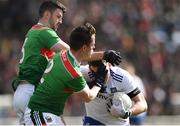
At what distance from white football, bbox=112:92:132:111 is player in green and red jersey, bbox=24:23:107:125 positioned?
50 centimetres

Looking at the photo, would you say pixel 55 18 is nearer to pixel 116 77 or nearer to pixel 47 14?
pixel 47 14

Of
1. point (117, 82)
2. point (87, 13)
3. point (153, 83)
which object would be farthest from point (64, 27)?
point (117, 82)

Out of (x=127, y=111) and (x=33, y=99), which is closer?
(x=33, y=99)

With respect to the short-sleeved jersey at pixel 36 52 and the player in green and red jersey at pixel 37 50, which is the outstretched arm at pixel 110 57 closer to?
the player in green and red jersey at pixel 37 50

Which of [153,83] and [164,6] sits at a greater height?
[164,6]

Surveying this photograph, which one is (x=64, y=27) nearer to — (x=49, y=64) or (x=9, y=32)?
(x=9, y=32)

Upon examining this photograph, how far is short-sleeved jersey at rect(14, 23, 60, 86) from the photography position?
8895 mm

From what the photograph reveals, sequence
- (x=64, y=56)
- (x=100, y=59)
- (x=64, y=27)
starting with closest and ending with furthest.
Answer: (x=64, y=56) < (x=100, y=59) < (x=64, y=27)

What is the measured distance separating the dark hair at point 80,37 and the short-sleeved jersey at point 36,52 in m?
0.56

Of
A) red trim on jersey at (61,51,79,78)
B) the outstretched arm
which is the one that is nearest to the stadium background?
the outstretched arm

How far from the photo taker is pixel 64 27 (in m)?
17.9

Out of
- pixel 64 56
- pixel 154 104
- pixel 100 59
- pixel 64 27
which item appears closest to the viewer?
pixel 64 56

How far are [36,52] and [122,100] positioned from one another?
1.05 meters

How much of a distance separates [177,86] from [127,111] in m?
8.19
